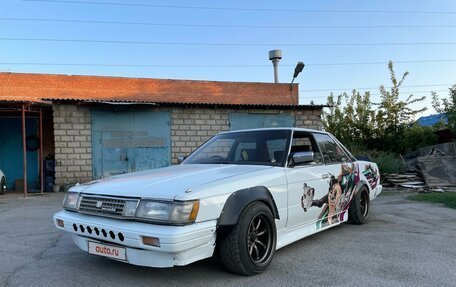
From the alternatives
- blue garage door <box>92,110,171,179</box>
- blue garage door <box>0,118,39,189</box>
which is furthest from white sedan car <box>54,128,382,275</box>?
blue garage door <box>0,118,39,189</box>

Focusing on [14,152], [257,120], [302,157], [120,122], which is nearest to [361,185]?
[302,157]

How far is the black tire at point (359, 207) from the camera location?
20.0 ft

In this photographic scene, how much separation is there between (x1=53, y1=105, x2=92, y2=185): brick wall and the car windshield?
321 inches

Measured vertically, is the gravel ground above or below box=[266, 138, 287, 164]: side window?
below

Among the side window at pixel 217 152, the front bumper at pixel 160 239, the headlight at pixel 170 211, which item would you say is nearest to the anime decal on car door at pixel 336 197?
the side window at pixel 217 152

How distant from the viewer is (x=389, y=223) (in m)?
6.48

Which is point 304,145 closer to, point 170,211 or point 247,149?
point 247,149

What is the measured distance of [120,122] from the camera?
42.6 feet

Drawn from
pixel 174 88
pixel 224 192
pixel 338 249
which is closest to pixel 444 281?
pixel 338 249

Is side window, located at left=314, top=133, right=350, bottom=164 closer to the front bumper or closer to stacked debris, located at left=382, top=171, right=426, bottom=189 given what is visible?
the front bumper

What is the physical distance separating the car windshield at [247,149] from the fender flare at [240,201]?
0.61 meters

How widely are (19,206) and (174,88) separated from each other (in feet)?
31.9

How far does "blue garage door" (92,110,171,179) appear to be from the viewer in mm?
12719

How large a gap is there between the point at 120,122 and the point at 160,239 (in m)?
10.3
